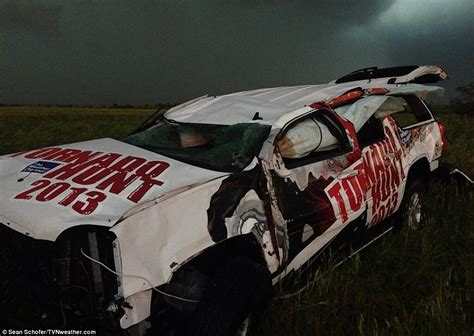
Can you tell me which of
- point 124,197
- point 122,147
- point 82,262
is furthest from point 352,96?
point 82,262

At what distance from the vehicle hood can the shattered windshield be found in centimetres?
17

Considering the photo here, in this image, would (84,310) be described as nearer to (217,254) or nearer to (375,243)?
(217,254)

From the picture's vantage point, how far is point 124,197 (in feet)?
9.16

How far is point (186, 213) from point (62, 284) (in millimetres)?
731

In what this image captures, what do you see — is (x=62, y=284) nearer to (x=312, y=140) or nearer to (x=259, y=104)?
(x=312, y=140)

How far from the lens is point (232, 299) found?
9.29 ft

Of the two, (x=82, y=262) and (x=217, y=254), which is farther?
(x=217, y=254)

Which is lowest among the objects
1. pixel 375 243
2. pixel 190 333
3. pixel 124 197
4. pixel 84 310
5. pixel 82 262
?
pixel 375 243

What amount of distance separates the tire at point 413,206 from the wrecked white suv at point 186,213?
736 mm

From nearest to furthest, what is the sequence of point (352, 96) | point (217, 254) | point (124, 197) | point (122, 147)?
point (124, 197), point (217, 254), point (122, 147), point (352, 96)

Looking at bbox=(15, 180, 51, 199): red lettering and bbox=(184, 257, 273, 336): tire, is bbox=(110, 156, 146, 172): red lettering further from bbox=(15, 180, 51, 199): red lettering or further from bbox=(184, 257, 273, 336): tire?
bbox=(184, 257, 273, 336): tire

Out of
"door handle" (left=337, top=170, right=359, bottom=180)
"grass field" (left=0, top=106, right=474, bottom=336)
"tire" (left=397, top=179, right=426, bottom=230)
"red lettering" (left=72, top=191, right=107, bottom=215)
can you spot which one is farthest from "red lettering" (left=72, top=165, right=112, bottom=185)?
"tire" (left=397, top=179, right=426, bottom=230)

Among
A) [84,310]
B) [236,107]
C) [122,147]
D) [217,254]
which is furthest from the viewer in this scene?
[236,107]

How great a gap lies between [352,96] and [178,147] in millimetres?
1671
